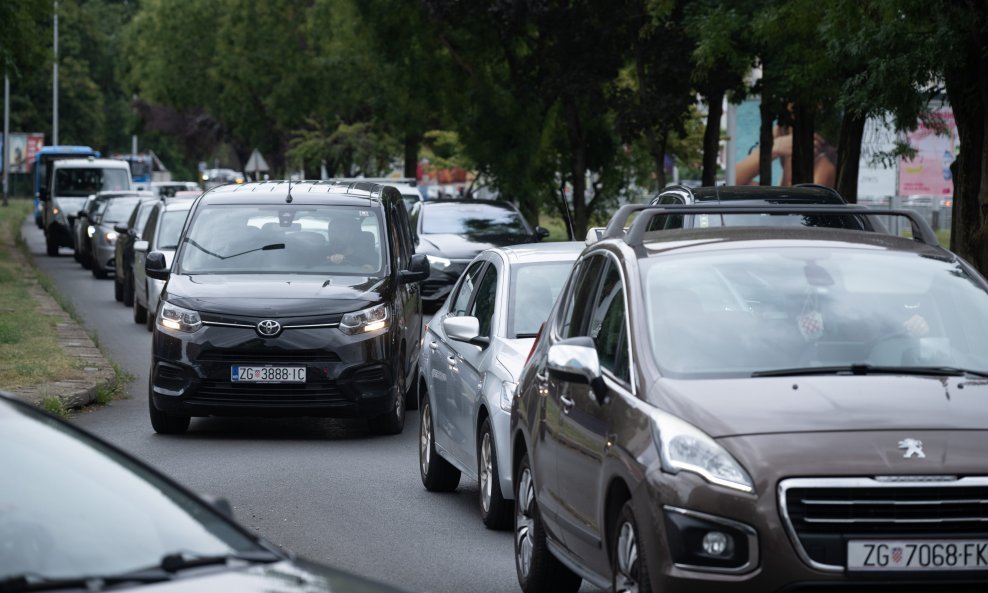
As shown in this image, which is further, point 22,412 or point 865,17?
point 865,17

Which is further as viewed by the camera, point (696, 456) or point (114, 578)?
point (696, 456)

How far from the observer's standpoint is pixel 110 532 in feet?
14.0

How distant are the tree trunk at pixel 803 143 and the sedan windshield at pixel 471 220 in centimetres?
599

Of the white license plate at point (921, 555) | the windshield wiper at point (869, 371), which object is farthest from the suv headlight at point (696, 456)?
the windshield wiper at point (869, 371)

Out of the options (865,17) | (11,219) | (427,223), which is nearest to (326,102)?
(11,219)

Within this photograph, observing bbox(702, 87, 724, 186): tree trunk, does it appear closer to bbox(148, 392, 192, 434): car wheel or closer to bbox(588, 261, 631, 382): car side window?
bbox(148, 392, 192, 434): car wheel

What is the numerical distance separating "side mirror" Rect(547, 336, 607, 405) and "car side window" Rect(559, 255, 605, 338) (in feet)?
2.73

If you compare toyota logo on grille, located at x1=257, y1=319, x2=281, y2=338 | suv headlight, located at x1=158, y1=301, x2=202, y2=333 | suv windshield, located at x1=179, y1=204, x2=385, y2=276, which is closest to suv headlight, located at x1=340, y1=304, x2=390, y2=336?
toyota logo on grille, located at x1=257, y1=319, x2=281, y2=338

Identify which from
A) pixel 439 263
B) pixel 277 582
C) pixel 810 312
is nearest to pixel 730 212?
pixel 810 312

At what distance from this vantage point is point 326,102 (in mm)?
60750

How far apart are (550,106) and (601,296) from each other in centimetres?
3346

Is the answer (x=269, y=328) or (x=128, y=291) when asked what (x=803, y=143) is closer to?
(x=128, y=291)

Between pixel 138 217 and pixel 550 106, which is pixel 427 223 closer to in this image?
pixel 138 217

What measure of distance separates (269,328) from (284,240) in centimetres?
142
